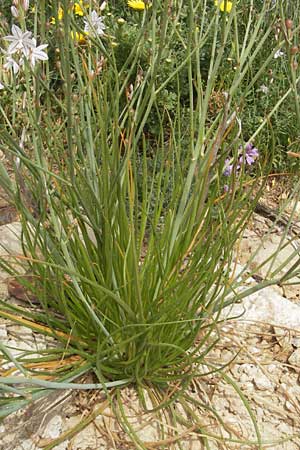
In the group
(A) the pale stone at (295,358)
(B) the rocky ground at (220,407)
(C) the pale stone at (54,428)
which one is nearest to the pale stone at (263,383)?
(B) the rocky ground at (220,407)

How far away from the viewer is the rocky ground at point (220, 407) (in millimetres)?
1595

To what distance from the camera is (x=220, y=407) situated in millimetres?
1736

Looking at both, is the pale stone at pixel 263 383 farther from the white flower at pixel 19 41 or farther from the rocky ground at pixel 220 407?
the white flower at pixel 19 41

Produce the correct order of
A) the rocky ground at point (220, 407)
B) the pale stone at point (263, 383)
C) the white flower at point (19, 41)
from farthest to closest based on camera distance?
the pale stone at point (263, 383) < the rocky ground at point (220, 407) < the white flower at point (19, 41)

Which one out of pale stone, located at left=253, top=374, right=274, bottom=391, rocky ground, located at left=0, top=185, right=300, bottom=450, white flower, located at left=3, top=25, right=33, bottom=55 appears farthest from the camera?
pale stone, located at left=253, top=374, right=274, bottom=391

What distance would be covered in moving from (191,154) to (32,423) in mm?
908

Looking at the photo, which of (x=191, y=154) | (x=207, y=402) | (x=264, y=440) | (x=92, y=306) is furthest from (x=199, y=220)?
(x=264, y=440)

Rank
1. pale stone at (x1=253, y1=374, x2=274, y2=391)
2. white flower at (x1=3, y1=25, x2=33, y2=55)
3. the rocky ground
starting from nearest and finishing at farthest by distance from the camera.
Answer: white flower at (x1=3, y1=25, x2=33, y2=55)
the rocky ground
pale stone at (x1=253, y1=374, x2=274, y2=391)

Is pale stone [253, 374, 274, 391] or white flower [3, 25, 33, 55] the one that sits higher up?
white flower [3, 25, 33, 55]

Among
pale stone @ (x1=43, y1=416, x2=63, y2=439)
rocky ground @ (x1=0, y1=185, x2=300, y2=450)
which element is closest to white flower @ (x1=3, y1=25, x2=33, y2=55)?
rocky ground @ (x1=0, y1=185, x2=300, y2=450)

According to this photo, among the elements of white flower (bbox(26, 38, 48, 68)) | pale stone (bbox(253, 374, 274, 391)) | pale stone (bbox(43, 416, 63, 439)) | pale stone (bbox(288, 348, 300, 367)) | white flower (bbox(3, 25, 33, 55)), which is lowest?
pale stone (bbox(43, 416, 63, 439))

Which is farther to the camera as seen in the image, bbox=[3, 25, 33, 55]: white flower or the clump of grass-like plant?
the clump of grass-like plant

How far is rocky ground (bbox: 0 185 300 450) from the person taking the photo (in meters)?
1.59

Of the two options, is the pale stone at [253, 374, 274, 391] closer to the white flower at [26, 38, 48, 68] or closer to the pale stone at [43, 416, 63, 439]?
the pale stone at [43, 416, 63, 439]
